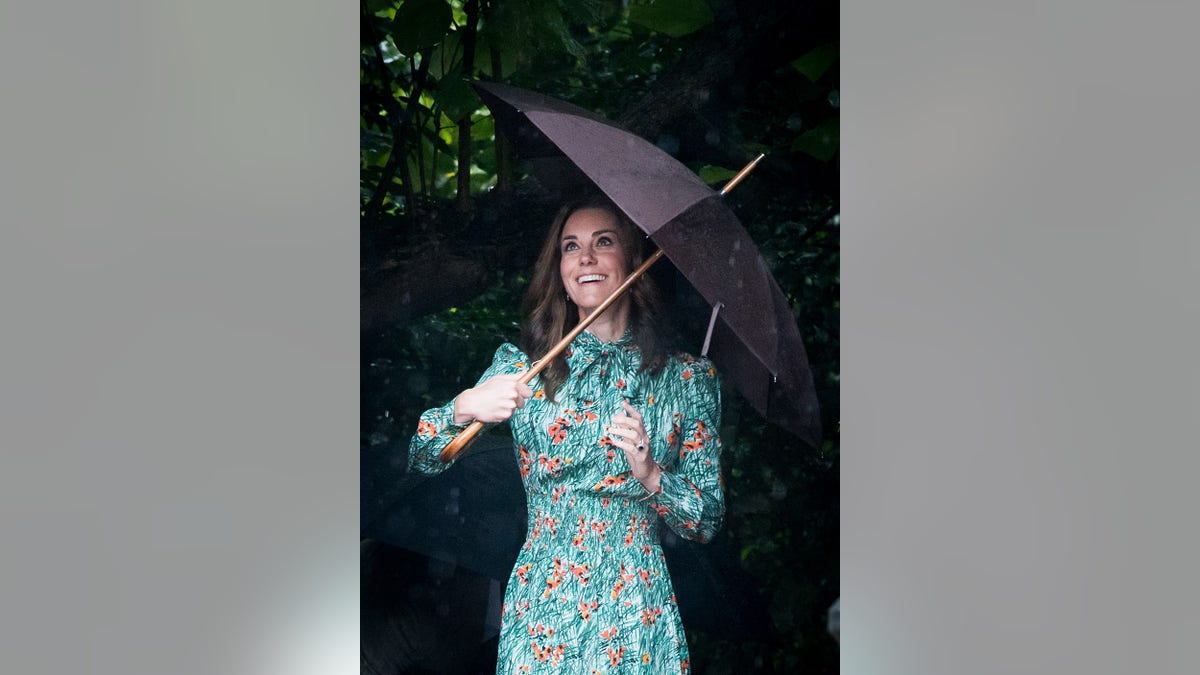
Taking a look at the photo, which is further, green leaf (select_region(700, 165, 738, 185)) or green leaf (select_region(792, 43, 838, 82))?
green leaf (select_region(792, 43, 838, 82))

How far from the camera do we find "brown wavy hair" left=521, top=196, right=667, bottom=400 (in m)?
2.90

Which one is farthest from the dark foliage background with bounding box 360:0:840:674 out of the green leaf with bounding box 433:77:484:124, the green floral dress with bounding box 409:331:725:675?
the green floral dress with bounding box 409:331:725:675

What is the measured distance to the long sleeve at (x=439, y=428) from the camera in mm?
2896

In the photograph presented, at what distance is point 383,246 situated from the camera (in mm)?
2957

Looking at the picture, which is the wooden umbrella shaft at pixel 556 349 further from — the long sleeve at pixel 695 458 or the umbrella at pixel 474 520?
the long sleeve at pixel 695 458

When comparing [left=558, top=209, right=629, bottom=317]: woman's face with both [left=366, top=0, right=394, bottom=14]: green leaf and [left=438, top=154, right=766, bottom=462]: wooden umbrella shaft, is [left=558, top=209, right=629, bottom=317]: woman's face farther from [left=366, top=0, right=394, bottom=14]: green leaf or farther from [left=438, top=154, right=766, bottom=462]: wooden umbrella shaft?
[left=366, top=0, right=394, bottom=14]: green leaf

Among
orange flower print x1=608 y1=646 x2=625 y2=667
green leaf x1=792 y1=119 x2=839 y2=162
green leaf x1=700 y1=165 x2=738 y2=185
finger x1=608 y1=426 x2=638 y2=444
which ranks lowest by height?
orange flower print x1=608 y1=646 x2=625 y2=667

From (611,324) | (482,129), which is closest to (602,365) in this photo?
(611,324)

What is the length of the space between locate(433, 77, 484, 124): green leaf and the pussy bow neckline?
0.61 m
